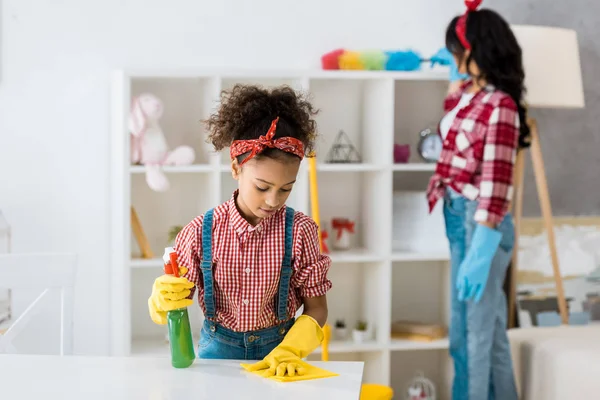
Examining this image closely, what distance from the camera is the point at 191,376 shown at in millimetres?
1379

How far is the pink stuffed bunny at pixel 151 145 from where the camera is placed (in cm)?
273

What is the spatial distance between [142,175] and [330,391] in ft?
5.88

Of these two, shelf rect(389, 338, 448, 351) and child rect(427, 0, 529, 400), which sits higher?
child rect(427, 0, 529, 400)

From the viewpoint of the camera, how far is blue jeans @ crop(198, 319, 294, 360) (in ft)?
5.53

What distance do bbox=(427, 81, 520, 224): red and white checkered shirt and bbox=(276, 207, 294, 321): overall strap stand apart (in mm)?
897

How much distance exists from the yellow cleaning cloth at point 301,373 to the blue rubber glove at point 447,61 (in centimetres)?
157

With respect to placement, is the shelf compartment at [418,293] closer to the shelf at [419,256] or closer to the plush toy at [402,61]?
the shelf at [419,256]

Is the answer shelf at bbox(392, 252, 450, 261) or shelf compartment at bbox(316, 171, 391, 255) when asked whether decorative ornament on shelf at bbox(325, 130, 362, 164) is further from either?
shelf at bbox(392, 252, 450, 261)

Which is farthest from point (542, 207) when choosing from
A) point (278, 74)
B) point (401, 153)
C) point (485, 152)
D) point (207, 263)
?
point (207, 263)

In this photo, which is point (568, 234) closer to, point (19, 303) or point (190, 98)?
point (190, 98)

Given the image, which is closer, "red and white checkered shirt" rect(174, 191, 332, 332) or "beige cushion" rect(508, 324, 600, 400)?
"red and white checkered shirt" rect(174, 191, 332, 332)

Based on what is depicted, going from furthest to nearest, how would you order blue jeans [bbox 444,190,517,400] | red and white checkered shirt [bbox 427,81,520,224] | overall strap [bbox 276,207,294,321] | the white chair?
blue jeans [bbox 444,190,517,400], red and white checkered shirt [bbox 427,81,520,224], the white chair, overall strap [bbox 276,207,294,321]

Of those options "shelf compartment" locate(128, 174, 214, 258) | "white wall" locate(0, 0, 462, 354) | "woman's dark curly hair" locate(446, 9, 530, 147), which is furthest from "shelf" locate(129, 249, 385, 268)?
"woman's dark curly hair" locate(446, 9, 530, 147)

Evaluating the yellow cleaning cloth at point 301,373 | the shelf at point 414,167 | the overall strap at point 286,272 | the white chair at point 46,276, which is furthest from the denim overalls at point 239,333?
the shelf at point 414,167
